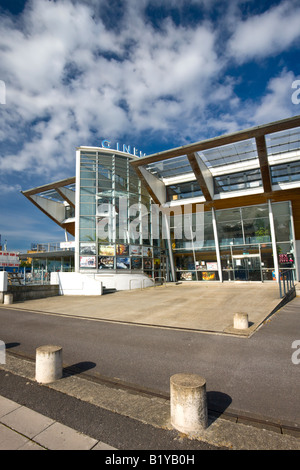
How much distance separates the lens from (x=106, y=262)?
75.6 ft

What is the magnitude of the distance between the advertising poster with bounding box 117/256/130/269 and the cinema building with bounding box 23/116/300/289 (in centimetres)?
9

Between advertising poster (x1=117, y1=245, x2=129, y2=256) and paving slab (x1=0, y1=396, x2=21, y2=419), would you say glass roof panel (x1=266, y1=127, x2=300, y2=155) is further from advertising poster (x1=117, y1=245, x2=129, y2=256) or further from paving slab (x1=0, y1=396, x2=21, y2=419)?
paving slab (x1=0, y1=396, x2=21, y2=419)

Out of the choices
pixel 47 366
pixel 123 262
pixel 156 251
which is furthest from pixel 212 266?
pixel 47 366

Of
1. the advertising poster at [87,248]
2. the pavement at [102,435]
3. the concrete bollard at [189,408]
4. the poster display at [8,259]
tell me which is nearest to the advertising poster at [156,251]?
the advertising poster at [87,248]

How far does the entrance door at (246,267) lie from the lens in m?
22.7

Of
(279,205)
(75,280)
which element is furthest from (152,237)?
(279,205)

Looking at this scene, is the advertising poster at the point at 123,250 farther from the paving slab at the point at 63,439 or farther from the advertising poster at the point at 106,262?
the paving slab at the point at 63,439

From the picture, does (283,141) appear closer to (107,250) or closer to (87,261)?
(107,250)

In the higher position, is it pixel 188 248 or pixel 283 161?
pixel 283 161

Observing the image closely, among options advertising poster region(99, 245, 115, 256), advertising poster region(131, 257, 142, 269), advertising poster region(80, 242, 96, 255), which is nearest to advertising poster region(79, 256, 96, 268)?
advertising poster region(80, 242, 96, 255)

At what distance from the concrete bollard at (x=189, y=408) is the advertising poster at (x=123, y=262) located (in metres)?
20.5

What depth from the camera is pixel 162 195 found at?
26.5 meters

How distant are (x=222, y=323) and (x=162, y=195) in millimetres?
19066
